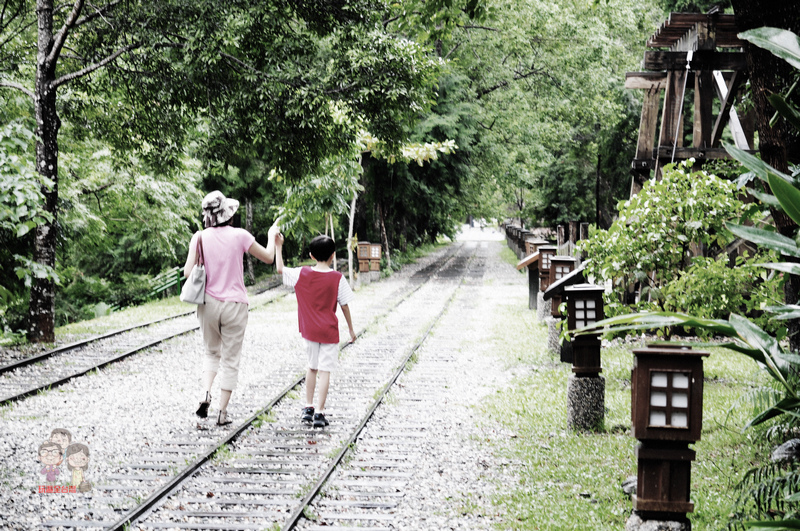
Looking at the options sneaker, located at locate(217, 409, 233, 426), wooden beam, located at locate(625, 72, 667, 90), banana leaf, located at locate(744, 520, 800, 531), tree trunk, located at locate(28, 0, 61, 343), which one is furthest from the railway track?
wooden beam, located at locate(625, 72, 667, 90)

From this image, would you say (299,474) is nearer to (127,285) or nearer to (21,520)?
(21,520)

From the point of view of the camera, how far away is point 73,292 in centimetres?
2538

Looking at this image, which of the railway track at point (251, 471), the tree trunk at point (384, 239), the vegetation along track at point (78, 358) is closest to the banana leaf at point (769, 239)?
the railway track at point (251, 471)

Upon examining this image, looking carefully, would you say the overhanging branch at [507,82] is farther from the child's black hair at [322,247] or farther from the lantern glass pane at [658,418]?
the lantern glass pane at [658,418]

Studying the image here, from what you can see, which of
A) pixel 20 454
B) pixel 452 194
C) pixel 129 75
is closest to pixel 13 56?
pixel 129 75

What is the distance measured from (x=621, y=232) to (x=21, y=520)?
22.2 ft

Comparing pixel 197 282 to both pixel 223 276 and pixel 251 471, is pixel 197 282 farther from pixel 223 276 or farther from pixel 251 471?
pixel 251 471

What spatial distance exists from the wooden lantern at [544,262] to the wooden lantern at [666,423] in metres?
11.5

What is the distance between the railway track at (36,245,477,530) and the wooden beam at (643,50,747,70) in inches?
288

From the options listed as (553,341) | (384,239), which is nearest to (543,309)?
(553,341)

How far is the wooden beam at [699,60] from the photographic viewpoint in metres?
12.2

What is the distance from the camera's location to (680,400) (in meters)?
4.48

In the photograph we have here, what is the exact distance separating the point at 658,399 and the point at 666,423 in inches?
6.0

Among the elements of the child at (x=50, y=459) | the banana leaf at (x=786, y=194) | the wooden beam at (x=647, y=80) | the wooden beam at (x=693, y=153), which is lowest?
the child at (x=50, y=459)
